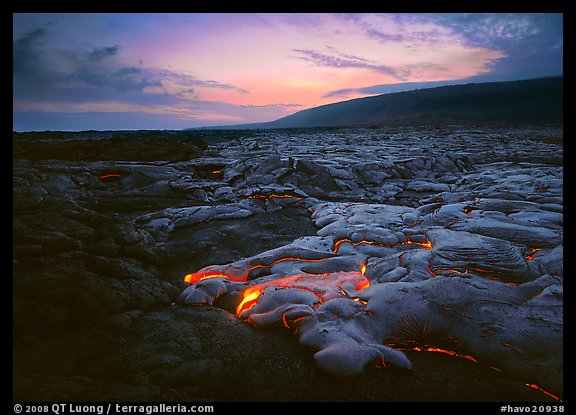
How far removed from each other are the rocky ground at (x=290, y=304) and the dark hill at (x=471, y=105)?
47817 mm

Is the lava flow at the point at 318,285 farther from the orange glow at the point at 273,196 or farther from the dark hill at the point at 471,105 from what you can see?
the dark hill at the point at 471,105

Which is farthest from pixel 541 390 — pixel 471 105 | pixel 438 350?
pixel 471 105

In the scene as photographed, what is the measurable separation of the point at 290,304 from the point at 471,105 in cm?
6965

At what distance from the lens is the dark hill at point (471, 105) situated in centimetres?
4700

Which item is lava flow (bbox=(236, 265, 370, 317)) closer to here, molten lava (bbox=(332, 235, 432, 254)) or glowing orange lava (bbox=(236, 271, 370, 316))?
glowing orange lava (bbox=(236, 271, 370, 316))

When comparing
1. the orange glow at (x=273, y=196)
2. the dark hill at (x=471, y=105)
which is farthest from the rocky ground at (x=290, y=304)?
the dark hill at (x=471, y=105)

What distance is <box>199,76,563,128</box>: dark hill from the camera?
154 ft

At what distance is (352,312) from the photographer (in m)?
2.69

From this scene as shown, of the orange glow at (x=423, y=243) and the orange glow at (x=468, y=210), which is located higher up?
the orange glow at (x=468, y=210)

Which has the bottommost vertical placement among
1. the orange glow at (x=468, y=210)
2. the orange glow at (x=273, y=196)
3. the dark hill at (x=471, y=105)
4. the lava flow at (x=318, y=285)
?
the lava flow at (x=318, y=285)

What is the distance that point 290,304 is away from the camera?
2.81 m
